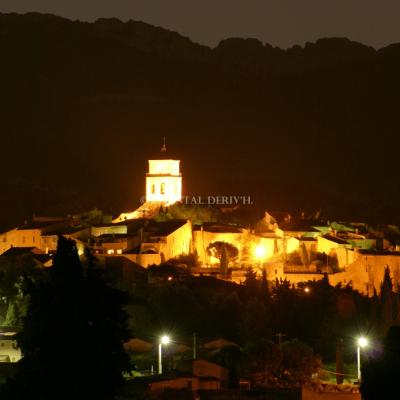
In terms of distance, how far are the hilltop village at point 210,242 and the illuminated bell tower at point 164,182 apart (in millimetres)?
55

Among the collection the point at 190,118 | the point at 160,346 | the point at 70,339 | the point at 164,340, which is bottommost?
the point at 70,339

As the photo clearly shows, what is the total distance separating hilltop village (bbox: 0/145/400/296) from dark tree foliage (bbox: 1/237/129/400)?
27.1 metres

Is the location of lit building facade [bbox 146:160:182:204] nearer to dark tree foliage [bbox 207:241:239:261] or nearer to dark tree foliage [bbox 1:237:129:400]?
dark tree foliage [bbox 207:241:239:261]

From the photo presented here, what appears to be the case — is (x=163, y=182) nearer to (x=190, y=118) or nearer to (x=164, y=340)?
(x=164, y=340)

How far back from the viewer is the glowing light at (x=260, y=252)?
193 feet

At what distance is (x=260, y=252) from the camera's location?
5906 cm

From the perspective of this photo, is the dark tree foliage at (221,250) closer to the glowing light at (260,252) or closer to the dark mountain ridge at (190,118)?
the glowing light at (260,252)

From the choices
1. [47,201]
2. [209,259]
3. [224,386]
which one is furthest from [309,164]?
[224,386]

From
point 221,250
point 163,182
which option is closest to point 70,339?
point 221,250

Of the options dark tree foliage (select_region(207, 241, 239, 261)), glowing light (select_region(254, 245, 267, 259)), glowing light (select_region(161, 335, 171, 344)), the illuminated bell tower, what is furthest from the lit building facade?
glowing light (select_region(161, 335, 171, 344))

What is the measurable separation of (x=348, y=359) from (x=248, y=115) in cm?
10813

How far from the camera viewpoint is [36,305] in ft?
85.7

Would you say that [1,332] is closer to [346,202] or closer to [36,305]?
[36,305]

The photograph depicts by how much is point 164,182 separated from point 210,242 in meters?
7.66
